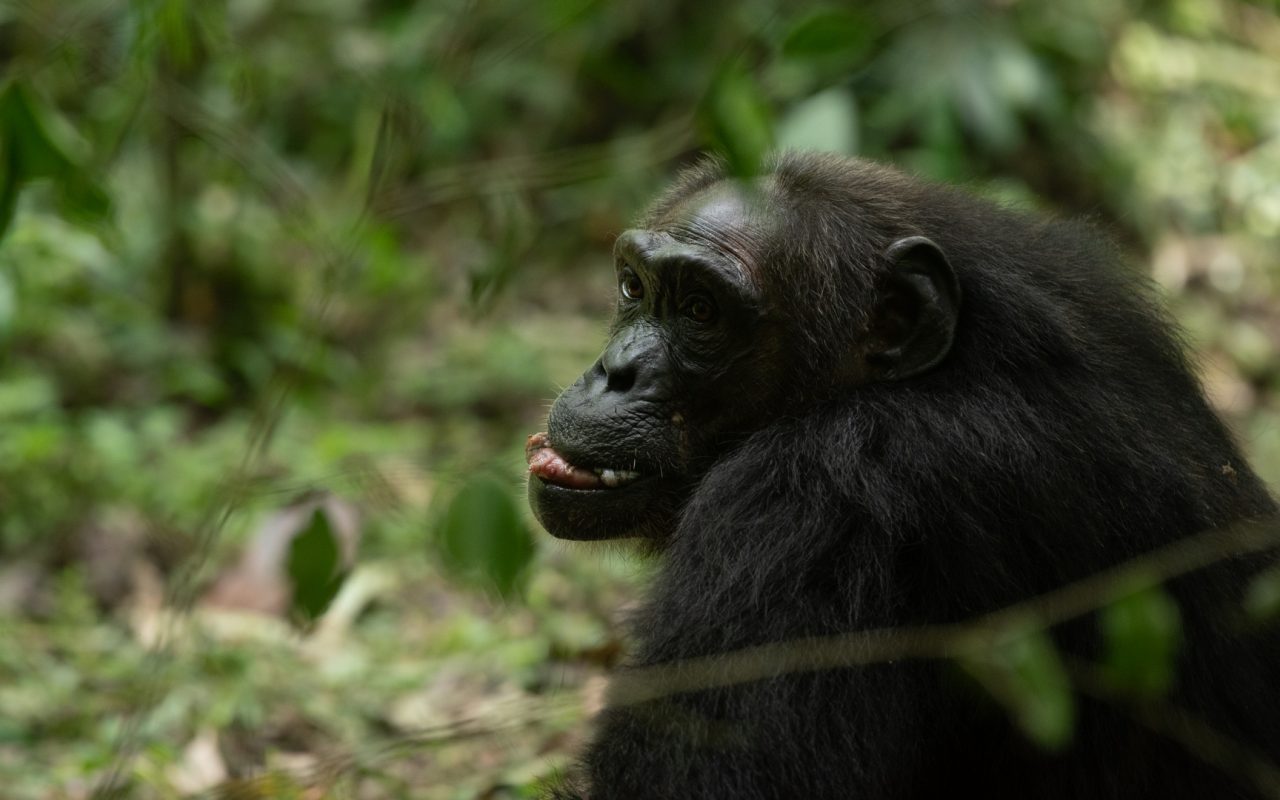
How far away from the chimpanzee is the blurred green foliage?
0.47m

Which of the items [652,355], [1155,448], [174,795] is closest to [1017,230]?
[1155,448]

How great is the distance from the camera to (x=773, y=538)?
403cm

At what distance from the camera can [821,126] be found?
6566 millimetres

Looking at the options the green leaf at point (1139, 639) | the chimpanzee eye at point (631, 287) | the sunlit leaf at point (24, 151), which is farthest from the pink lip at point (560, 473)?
the green leaf at point (1139, 639)

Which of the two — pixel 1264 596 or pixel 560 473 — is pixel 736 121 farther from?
pixel 560 473

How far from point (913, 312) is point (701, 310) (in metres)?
0.74

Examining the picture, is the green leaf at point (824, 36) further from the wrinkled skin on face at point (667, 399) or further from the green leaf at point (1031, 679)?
the wrinkled skin on face at point (667, 399)

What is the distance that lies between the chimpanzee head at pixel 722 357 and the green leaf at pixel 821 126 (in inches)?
53.7

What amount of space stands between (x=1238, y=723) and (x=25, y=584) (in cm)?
600

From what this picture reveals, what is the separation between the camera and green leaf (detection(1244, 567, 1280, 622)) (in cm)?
288

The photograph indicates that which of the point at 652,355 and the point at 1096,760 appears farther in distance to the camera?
the point at 652,355

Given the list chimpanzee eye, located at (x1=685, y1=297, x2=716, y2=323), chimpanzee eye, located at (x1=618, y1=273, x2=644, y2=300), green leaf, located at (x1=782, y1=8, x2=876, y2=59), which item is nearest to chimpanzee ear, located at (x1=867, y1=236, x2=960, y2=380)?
chimpanzee eye, located at (x1=685, y1=297, x2=716, y2=323)

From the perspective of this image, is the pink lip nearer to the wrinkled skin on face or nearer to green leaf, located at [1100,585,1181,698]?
the wrinkled skin on face

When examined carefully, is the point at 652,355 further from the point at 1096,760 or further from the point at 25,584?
the point at 25,584
